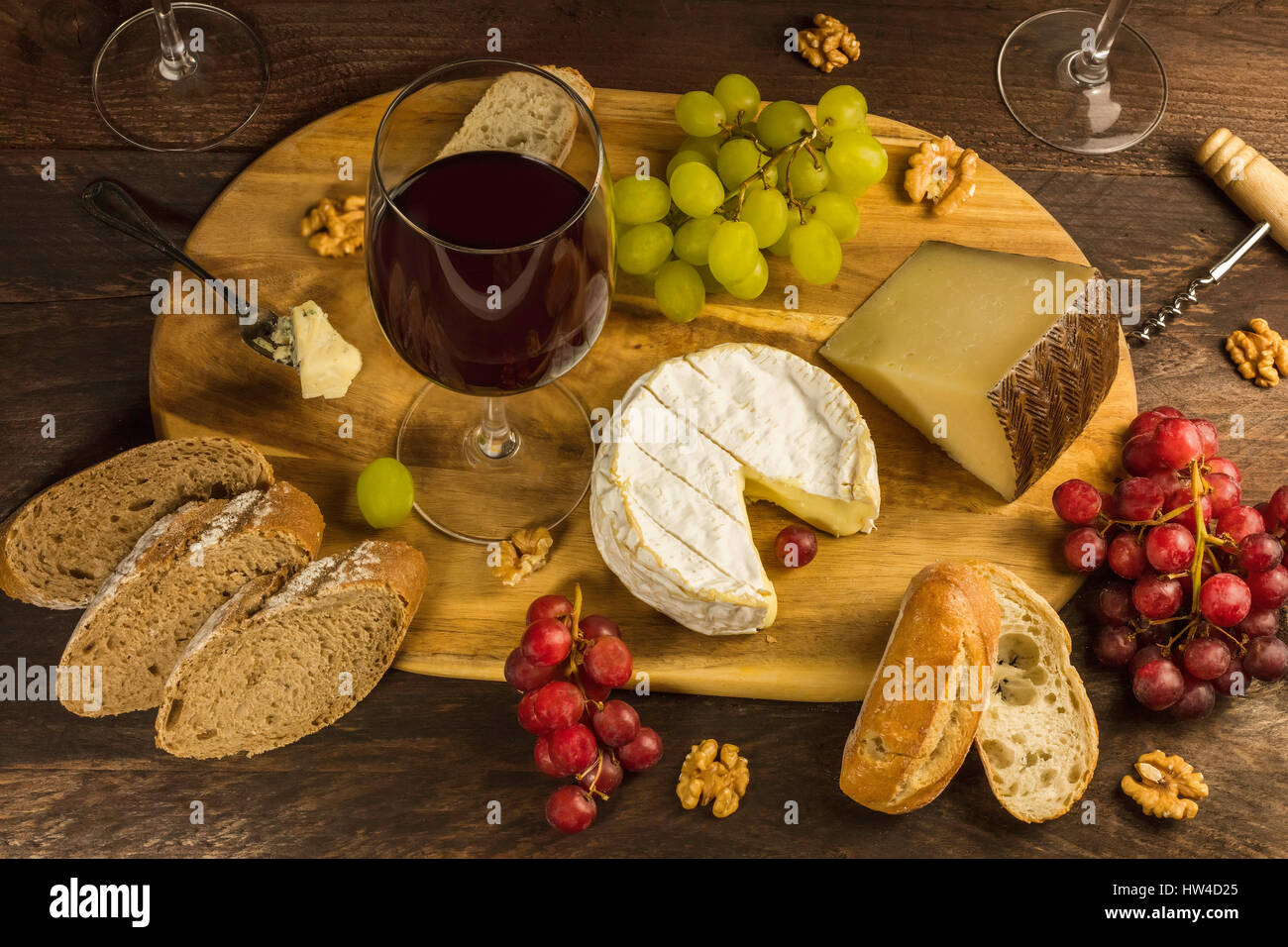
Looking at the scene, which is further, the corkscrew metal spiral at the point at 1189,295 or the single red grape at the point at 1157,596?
the corkscrew metal spiral at the point at 1189,295

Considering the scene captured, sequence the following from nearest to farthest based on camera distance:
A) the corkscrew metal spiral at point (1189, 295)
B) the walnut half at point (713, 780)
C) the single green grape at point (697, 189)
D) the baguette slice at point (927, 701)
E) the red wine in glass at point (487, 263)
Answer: the red wine in glass at point (487, 263), the baguette slice at point (927, 701), the walnut half at point (713, 780), the single green grape at point (697, 189), the corkscrew metal spiral at point (1189, 295)

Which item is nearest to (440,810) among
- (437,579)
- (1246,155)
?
(437,579)

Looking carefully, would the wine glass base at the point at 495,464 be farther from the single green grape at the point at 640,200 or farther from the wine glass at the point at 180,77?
the wine glass at the point at 180,77

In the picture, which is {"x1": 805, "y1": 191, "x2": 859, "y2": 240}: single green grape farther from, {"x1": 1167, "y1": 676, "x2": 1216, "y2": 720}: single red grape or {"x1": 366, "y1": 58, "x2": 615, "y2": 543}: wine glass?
{"x1": 1167, "y1": 676, "x2": 1216, "y2": 720}: single red grape

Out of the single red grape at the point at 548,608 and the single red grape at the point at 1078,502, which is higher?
the single red grape at the point at 1078,502

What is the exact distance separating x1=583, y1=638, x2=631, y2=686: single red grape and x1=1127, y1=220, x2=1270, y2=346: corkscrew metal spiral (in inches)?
42.9

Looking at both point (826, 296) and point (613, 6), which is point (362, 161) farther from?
point (826, 296)

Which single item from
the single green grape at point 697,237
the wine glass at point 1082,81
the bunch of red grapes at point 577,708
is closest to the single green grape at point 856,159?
the single green grape at point 697,237

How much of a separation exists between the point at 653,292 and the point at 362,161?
1.85ft

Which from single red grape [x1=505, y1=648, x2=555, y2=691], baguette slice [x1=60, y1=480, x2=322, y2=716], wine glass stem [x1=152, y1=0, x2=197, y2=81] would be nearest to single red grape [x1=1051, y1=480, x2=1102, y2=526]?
single red grape [x1=505, y1=648, x2=555, y2=691]

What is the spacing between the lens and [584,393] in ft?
6.29

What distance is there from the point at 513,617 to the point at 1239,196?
59.7 inches

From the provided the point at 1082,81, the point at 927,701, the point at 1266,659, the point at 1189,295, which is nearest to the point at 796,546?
the point at 927,701

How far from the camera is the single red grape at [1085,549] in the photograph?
177cm
